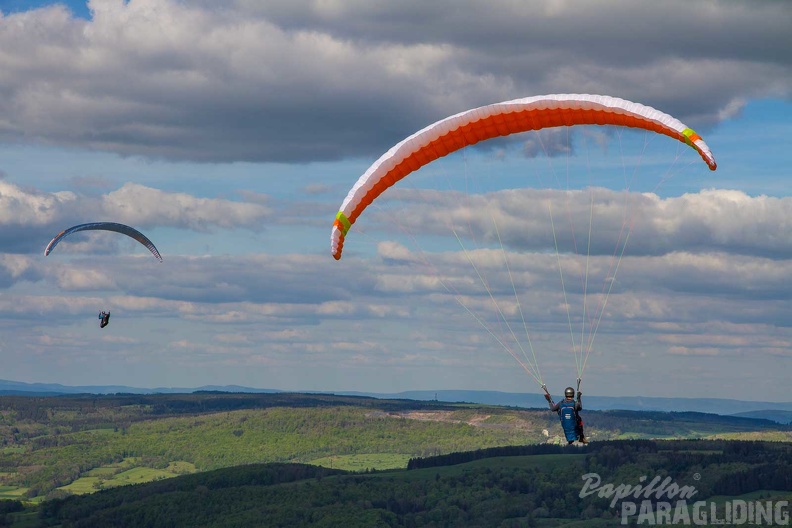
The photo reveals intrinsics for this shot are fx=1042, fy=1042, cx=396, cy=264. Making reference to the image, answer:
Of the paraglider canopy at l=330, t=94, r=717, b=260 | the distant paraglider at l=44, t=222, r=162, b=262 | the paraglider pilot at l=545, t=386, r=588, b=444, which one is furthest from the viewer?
the distant paraglider at l=44, t=222, r=162, b=262

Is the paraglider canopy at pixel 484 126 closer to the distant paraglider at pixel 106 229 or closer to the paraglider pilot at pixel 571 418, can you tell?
the paraglider pilot at pixel 571 418

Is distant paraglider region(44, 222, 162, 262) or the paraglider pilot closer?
the paraglider pilot

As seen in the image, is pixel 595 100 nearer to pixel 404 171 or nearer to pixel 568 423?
pixel 404 171

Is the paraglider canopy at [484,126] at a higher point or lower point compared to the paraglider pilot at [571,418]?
higher

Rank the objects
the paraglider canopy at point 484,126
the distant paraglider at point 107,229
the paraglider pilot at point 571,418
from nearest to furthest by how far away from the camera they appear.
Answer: the paraglider pilot at point 571,418 < the paraglider canopy at point 484,126 < the distant paraglider at point 107,229

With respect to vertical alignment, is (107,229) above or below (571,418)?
above

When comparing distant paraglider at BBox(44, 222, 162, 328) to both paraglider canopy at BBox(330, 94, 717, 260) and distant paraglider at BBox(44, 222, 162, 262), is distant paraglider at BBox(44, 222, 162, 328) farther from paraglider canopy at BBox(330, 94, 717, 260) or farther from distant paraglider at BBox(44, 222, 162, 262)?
paraglider canopy at BBox(330, 94, 717, 260)

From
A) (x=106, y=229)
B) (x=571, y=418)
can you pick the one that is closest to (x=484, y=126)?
(x=571, y=418)

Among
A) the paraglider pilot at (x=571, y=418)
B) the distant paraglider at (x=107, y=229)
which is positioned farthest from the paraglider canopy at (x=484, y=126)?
the distant paraglider at (x=107, y=229)

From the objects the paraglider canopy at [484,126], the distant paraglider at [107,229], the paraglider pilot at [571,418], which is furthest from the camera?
the distant paraglider at [107,229]

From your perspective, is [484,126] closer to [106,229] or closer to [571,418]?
[571,418]

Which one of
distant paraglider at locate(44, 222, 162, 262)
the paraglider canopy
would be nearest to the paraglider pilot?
the paraglider canopy

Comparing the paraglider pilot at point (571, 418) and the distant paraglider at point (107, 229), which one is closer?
the paraglider pilot at point (571, 418)
